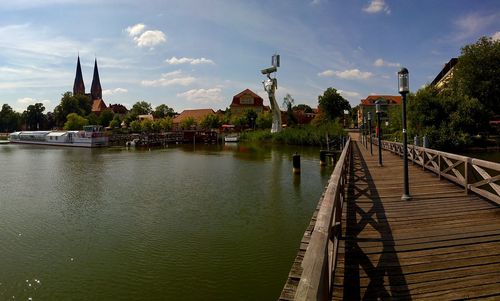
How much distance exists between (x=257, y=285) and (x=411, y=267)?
13.7ft

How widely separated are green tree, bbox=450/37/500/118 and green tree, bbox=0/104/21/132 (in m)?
130

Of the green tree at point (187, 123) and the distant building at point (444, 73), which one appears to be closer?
the distant building at point (444, 73)

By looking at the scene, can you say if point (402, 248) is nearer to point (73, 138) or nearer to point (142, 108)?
point (73, 138)

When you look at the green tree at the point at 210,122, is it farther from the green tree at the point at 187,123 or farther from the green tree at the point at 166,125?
the green tree at the point at 166,125

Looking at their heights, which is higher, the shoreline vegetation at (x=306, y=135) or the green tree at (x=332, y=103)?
the green tree at (x=332, y=103)

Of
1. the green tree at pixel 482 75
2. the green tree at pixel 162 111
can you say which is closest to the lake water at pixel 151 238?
the green tree at pixel 482 75

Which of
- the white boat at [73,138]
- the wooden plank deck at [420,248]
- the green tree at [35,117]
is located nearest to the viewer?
the wooden plank deck at [420,248]

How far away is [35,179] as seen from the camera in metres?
24.9

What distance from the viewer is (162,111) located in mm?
127562

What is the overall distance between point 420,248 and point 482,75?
53.2m

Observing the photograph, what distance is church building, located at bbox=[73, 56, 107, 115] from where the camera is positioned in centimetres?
13288

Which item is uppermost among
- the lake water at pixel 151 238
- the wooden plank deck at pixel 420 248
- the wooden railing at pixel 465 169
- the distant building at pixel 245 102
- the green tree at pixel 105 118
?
the distant building at pixel 245 102

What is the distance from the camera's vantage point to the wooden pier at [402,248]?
3.73 metres

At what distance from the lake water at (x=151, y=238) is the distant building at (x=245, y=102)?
84800 millimetres
